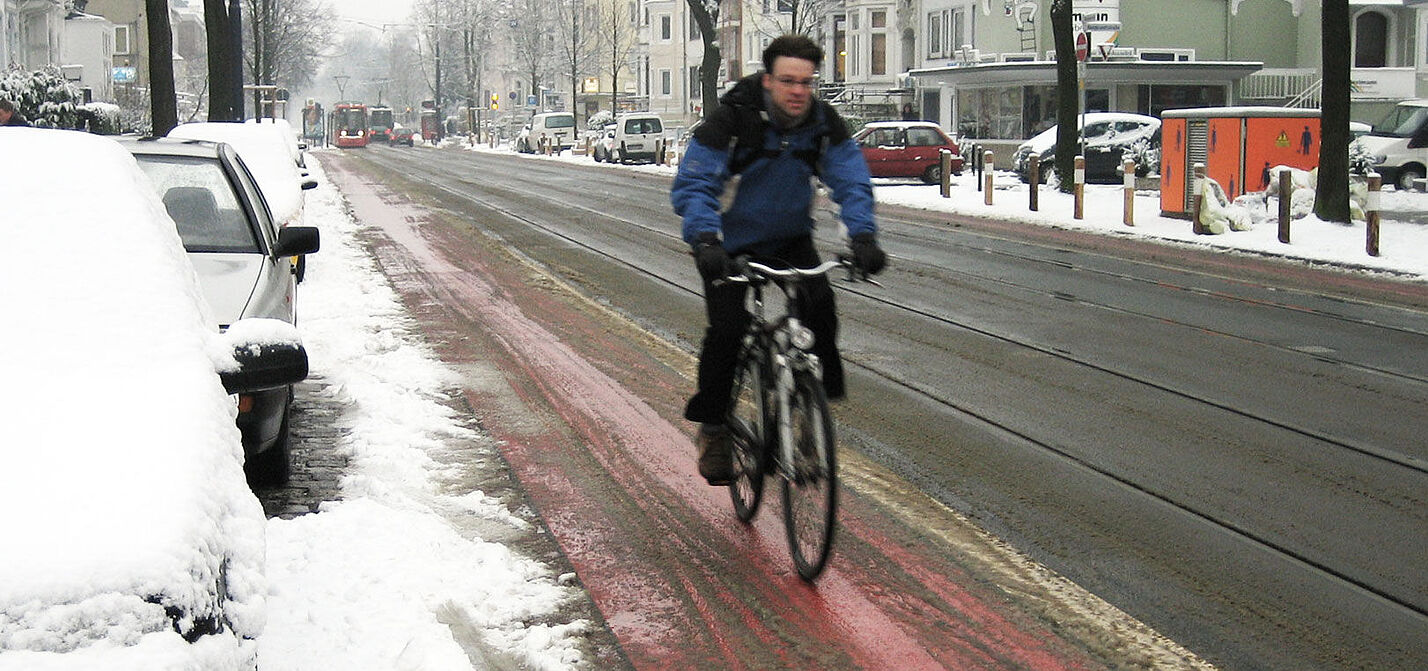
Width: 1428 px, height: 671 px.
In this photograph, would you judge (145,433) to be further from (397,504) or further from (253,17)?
(253,17)

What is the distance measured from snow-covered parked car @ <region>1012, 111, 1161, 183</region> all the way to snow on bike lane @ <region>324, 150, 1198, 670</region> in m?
26.5

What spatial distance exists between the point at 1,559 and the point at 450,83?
465 ft

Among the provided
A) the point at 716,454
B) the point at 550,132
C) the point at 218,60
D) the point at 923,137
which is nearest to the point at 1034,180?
the point at 923,137

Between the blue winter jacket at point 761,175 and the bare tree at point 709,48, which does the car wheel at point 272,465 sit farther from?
the bare tree at point 709,48

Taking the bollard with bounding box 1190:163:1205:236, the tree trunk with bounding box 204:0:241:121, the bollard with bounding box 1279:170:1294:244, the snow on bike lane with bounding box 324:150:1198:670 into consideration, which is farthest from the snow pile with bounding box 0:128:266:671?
the tree trunk with bounding box 204:0:241:121

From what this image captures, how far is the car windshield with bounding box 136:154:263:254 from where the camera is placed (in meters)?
8.04

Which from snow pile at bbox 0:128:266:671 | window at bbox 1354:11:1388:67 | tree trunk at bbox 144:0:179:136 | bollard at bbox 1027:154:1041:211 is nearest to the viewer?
snow pile at bbox 0:128:266:671

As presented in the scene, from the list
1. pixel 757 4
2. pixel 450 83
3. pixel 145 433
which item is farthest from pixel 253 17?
pixel 450 83

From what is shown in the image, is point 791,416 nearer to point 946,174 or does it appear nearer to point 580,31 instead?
point 946,174

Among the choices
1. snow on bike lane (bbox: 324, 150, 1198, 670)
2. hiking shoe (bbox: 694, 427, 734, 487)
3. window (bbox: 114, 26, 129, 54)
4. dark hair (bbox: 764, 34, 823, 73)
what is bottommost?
snow on bike lane (bbox: 324, 150, 1198, 670)

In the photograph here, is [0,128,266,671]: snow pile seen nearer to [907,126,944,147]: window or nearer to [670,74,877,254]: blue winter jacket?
[670,74,877,254]: blue winter jacket

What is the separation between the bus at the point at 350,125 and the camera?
94062 millimetres

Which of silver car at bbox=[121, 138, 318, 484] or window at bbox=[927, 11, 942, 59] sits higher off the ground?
window at bbox=[927, 11, 942, 59]

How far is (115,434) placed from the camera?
3.29 m
